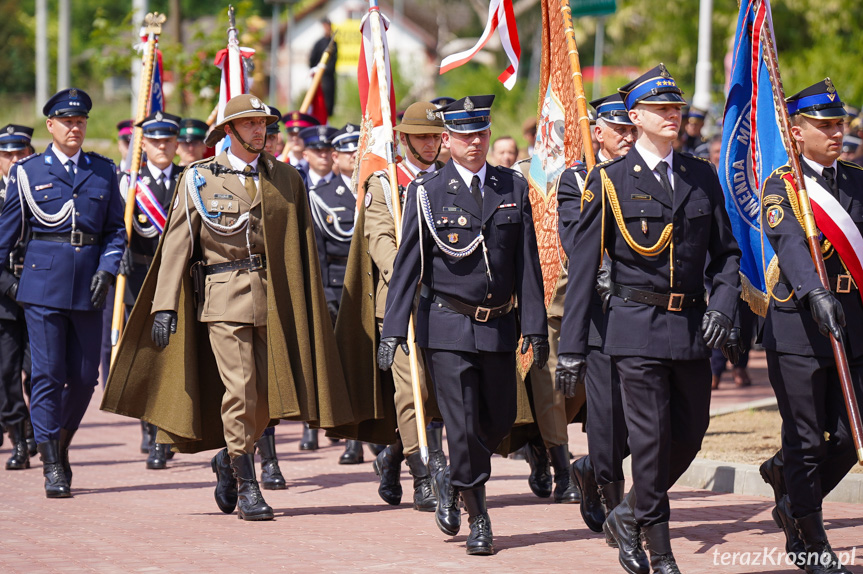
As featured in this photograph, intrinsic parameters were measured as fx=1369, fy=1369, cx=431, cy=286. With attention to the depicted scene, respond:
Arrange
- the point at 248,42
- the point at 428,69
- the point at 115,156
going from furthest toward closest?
the point at 428,69
the point at 115,156
the point at 248,42

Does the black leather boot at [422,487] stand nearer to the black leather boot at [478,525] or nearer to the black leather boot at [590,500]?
the black leather boot at [590,500]

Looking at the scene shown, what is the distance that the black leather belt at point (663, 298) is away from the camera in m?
6.32

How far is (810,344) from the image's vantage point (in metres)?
6.46

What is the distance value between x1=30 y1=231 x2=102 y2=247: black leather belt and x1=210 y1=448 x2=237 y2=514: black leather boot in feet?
6.62

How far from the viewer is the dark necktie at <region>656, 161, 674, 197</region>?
6.39 m

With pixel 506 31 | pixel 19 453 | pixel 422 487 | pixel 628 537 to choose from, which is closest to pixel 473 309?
pixel 628 537

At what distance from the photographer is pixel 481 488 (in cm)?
716

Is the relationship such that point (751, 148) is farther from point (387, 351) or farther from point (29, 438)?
point (29, 438)

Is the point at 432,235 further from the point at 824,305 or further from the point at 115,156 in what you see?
the point at 115,156

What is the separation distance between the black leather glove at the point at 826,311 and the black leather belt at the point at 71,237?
5192 mm

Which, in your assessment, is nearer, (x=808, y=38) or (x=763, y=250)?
(x=763, y=250)

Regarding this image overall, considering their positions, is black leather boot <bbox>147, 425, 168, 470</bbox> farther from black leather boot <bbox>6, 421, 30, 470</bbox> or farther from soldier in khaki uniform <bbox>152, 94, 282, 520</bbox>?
soldier in khaki uniform <bbox>152, 94, 282, 520</bbox>

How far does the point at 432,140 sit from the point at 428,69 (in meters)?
37.8

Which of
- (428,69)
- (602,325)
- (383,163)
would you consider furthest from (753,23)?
(428,69)
